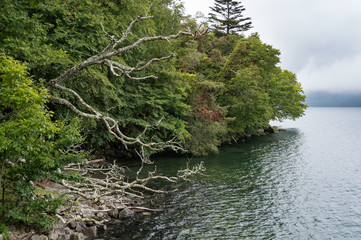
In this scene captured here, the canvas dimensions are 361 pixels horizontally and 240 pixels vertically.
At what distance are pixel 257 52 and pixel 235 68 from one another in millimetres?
6092

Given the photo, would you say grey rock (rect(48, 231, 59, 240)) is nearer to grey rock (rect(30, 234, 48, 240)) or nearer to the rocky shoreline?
the rocky shoreline

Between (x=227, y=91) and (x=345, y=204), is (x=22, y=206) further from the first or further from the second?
(x=227, y=91)

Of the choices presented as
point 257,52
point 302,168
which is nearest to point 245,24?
point 257,52

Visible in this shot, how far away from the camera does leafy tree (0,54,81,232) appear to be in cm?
648

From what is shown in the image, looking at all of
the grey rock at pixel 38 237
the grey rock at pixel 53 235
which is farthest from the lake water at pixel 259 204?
the grey rock at pixel 38 237

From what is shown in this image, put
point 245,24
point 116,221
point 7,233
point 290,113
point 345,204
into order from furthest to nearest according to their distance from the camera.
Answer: point 245,24 < point 290,113 < point 345,204 < point 116,221 < point 7,233

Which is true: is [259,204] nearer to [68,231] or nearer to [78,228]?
[78,228]

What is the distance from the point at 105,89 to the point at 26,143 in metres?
9.85

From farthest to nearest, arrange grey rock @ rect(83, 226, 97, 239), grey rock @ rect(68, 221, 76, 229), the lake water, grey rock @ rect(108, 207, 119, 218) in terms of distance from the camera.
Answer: grey rock @ rect(108, 207, 119, 218) < the lake water < grey rock @ rect(68, 221, 76, 229) < grey rock @ rect(83, 226, 97, 239)

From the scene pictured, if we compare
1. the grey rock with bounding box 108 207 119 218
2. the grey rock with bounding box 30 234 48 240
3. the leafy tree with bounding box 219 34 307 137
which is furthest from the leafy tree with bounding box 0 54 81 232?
the leafy tree with bounding box 219 34 307 137

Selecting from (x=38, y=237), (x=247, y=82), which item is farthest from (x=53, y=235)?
(x=247, y=82)

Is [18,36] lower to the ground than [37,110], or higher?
higher

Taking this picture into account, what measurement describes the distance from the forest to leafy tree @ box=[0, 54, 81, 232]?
3cm

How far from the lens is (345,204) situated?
12727 millimetres
